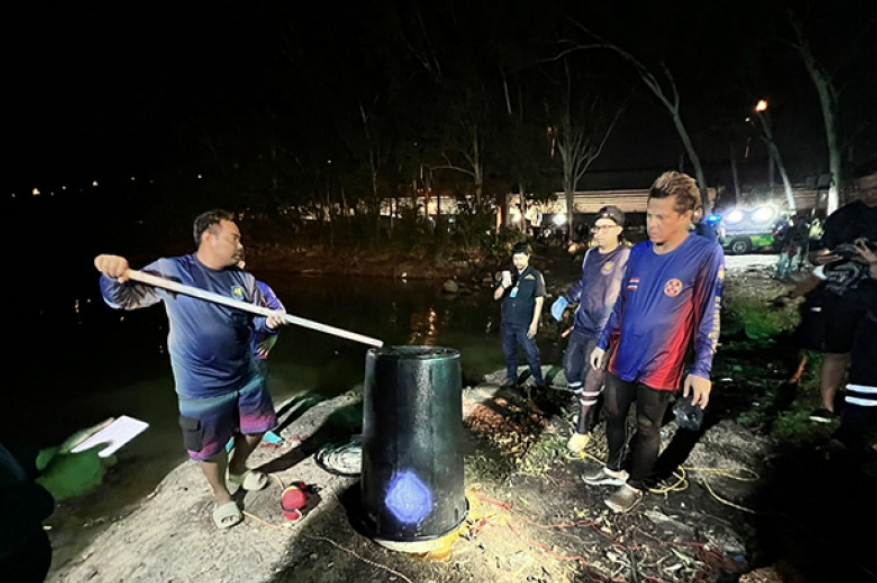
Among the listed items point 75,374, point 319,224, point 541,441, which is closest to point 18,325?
point 75,374

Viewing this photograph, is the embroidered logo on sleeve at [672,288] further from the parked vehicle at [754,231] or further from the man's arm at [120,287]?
the parked vehicle at [754,231]

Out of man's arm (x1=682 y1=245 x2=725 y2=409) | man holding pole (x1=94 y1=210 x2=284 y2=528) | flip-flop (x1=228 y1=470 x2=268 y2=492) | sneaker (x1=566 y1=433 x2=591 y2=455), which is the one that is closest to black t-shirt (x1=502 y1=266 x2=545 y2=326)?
sneaker (x1=566 y1=433 x2=591 y2=455)

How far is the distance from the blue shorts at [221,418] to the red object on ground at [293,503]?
0.50 meters

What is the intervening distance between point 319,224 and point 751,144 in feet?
103

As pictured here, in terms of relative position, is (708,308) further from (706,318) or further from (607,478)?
(607,478)

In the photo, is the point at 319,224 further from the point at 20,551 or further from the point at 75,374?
the point at 20,551

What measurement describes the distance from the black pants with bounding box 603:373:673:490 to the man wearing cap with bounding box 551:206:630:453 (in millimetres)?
626

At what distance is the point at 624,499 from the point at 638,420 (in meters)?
0.64

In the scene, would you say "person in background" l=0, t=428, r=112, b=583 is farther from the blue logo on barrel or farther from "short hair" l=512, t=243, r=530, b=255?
"short hair" l=512, t=243, r=530, b=255

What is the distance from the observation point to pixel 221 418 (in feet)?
9.78

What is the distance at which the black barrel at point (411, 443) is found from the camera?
259 centimetres

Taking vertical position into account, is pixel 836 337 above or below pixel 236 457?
above

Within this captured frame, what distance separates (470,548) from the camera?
2787 mm

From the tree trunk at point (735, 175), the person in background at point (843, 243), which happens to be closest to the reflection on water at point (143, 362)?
the person in background at point (843, 243)
